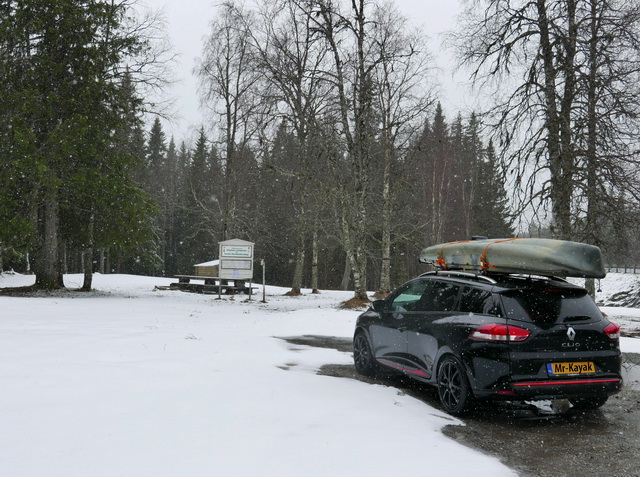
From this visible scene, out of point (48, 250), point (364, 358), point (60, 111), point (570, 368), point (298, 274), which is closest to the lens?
point (570, 368)

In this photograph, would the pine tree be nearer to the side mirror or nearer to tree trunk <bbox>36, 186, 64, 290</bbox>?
tree trunk <bbox>36, 186, 64, 290</bbox>

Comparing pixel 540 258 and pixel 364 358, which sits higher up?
pixel 540 258

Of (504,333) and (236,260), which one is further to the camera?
(236,260)

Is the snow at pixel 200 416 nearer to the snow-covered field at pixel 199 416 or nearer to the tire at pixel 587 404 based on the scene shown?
the snow-covered field at pixel 199 416

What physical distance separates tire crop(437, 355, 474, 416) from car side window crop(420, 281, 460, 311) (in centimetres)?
64

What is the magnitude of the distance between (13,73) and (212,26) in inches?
401

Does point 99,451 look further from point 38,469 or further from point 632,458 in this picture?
point 632,458

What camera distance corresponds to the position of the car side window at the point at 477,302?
561 centimetres

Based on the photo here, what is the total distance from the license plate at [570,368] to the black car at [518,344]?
0.03ft

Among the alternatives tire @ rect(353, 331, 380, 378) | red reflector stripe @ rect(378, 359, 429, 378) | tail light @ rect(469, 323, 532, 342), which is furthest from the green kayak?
tire @ rect(353, 331, 380, 378)

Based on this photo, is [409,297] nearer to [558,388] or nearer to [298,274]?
[558,388]

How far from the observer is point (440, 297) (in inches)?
255

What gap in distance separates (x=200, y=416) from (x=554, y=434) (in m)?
3.52

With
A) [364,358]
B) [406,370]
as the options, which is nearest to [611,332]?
[406,370]
